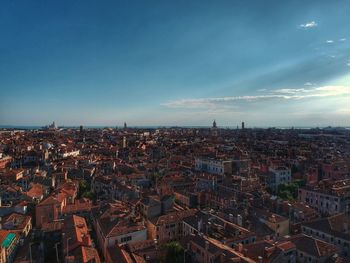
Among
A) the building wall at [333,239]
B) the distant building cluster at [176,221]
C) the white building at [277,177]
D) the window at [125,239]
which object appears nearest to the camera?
the distant building cluster at [176,221]

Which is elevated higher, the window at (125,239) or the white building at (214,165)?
the white building at (214,165)

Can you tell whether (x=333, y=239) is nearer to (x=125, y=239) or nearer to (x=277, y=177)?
(x=125, y=239)

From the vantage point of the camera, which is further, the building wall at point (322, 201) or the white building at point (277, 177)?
the white building at point (277, 177)

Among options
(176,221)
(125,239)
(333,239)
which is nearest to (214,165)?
(176,221)

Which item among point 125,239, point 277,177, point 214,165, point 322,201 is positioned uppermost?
point 214,165

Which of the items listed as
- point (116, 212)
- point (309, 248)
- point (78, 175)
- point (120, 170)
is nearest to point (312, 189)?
point (309, 248)

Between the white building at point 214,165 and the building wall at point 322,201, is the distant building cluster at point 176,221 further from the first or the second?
the white building at point 214,165

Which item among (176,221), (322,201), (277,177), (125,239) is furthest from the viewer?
(277,177)

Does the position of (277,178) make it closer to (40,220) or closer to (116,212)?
(116,212)

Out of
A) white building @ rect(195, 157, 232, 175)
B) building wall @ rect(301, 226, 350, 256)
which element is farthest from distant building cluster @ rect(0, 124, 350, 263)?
white building @ rect(195, 157, 232, 175)

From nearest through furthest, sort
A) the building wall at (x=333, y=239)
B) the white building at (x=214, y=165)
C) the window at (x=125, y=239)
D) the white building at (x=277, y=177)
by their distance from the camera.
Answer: the window at (x=125, y=239) → the building wall at (x=333, y=239) → the white building at (x=277, y=177) → the white building at (x=214, y=165)

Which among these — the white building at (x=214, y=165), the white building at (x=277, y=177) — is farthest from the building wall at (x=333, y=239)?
the white building at (x=214, y=165)

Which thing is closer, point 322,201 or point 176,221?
point 176,221

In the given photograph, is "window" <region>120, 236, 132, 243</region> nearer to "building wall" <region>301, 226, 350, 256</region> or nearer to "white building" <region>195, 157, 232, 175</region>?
"building wall" <region>301, 226, 350, 256</region>
